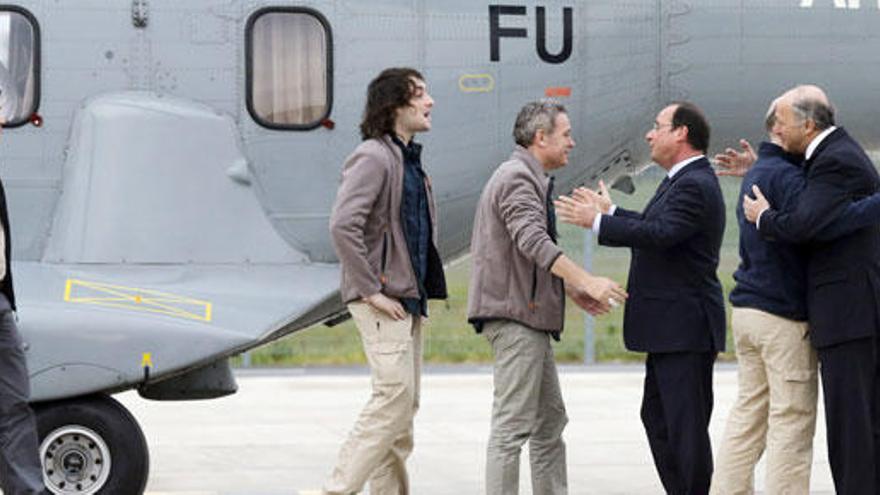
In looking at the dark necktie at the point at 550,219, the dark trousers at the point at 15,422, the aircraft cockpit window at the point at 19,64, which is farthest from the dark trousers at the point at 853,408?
the aircraft cockpit window at the point at 19,64

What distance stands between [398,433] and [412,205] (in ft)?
3.22

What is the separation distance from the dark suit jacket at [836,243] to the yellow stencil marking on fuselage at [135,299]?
269 cm

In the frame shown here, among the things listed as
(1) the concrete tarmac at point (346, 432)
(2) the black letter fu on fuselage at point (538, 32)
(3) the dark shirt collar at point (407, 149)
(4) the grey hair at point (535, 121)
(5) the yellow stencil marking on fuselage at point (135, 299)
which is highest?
(2) the black letter fu on fuselage at point (538, 32)

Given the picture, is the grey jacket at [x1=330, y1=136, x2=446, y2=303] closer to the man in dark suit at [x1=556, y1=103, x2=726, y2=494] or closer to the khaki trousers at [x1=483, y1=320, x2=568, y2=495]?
the khaki trousers at [x1=483, y1=320, x2=568, y2=495]

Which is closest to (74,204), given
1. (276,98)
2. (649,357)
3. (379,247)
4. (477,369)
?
(276,98)

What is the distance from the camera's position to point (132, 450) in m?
9.24

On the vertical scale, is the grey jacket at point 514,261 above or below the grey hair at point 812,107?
below

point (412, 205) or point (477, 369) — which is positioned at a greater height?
point (412, 205)

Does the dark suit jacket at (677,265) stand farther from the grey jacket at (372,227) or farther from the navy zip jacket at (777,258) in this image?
the grey jacket at (372,227)

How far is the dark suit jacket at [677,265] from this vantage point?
27.6ft

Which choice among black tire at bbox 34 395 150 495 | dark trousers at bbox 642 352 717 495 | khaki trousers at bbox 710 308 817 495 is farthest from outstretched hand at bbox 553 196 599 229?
black tire at bbox 34 395 150 495

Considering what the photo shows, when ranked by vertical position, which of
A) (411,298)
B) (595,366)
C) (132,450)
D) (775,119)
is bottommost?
(595,366)

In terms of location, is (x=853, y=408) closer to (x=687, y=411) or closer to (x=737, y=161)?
(x=687, y=411)

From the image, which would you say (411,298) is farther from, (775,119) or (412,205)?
(775,119)
